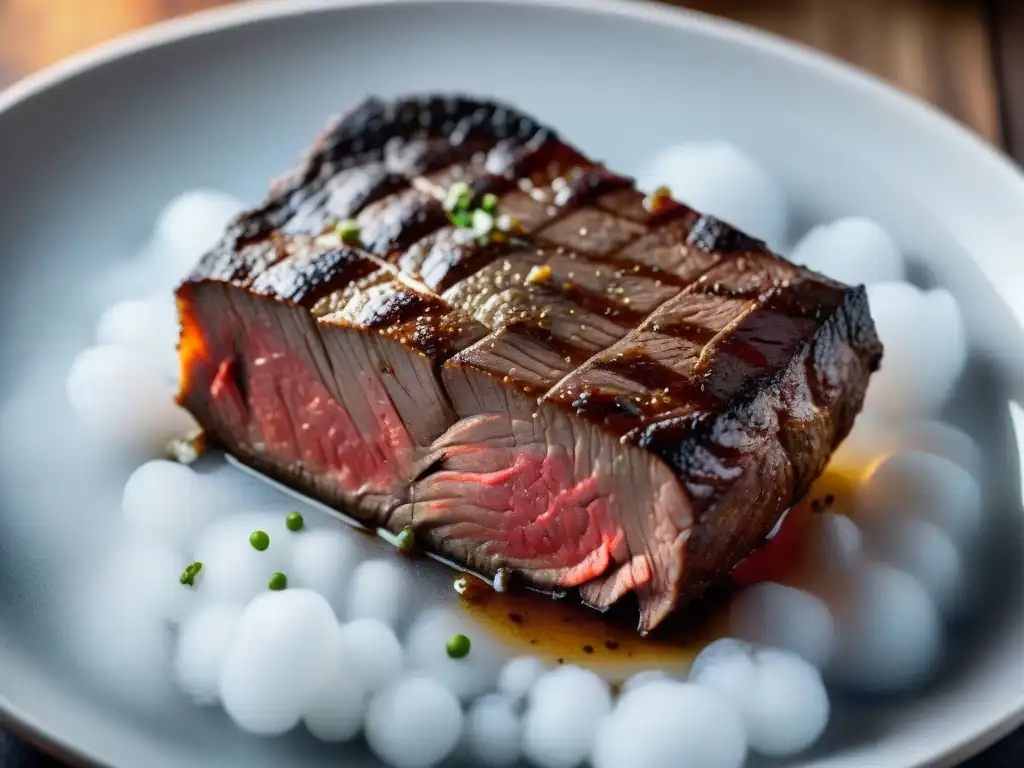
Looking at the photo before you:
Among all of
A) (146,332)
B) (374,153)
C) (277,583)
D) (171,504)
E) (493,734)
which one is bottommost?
(493,734)

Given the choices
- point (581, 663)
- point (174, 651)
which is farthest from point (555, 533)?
point (174, 651)

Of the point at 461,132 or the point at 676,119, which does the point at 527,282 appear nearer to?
the point at 461,132

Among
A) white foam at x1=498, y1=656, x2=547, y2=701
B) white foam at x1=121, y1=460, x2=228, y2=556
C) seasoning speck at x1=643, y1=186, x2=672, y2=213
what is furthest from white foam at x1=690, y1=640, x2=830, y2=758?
white foam at x1=121, y1=460, x2=228, y2=556

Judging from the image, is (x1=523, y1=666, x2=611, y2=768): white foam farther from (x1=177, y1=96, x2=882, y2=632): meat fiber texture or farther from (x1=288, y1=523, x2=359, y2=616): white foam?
(x1=288, y1=523, x2=359, y2=616): white foam

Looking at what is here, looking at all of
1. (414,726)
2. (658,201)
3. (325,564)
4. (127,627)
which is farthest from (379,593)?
(658,201)

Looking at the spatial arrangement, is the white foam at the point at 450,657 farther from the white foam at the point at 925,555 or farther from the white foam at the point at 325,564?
the white foam at the point at 925,555

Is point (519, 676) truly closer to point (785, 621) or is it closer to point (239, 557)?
point (785, 621)
